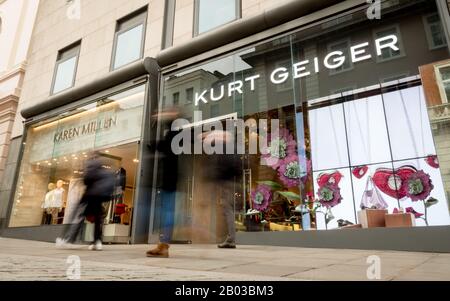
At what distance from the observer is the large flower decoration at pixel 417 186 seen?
4.81 metres

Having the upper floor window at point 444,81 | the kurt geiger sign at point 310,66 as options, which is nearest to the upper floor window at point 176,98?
the kurt geiger sign at point 310,66

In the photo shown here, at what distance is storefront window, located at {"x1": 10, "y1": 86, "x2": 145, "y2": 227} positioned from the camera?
8484mm

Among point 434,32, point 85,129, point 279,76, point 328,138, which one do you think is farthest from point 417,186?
point 85,129

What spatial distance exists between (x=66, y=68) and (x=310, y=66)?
922cm

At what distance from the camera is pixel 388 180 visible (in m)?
5.24

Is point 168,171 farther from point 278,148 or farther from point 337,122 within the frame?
point 337,122

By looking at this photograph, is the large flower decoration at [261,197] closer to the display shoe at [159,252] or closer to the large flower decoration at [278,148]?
the large flower decoration at [278,148]

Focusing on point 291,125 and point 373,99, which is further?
point 291,125

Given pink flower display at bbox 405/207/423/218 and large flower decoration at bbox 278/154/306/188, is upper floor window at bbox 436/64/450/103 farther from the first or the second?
large flower decoration at bbox 278/154/306/188

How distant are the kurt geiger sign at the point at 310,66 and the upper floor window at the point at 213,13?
192 cm

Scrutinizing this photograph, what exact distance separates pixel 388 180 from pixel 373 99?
1554 millimetres

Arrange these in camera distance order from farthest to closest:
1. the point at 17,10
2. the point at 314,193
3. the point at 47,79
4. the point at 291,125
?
the point at 17,10, the point at 47,79, the point at 291,125, the point at 314,193
